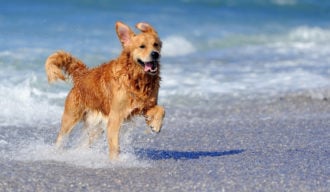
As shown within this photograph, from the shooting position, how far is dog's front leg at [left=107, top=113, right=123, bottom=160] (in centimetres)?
719

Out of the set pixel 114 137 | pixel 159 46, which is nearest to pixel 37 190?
pixel 114 137

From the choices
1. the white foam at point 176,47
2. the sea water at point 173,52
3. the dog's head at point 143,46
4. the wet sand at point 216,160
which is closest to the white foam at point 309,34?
the sea water at point 173,52

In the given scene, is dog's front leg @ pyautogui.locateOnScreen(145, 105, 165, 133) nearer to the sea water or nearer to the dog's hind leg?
the sea water

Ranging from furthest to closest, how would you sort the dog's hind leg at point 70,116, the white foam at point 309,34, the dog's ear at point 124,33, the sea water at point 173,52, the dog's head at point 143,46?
the white foam at point 309,34 → the sea water at point 173,52 → the dog's hind leg at point 70,116 → the dog's ear at point 124,33 → the dog's head at point 143,46

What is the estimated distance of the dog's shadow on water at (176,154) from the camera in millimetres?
7512

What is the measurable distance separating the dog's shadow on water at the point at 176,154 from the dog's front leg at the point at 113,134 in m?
0.44

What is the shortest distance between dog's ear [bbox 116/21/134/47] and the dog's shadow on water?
1.10 m

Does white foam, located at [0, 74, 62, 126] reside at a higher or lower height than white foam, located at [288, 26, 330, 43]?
higher

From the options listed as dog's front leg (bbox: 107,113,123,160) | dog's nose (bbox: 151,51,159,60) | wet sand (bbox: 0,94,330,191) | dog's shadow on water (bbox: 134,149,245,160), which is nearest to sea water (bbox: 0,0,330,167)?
dog's front leg (bbox: 107,113,123,160)

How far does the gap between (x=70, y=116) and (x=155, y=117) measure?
3.36 ft

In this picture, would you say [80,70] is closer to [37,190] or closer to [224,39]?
[37,190]

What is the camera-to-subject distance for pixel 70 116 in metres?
7.77

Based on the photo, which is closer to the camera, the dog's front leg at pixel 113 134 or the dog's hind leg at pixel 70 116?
the dog's front leg at pixel 113 134

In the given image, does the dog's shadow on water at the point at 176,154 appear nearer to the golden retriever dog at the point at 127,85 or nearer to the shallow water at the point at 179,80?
the shallow water at the point at 179,80
